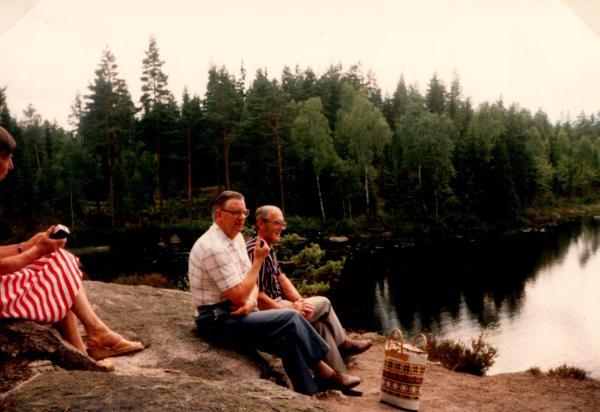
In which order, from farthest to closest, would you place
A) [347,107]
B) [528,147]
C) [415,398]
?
1. [528,147]
2. [347,107]
3. [415,398]

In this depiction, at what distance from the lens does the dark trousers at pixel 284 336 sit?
3.46 m

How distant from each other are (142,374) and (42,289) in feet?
2.50

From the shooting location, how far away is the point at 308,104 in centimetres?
3409

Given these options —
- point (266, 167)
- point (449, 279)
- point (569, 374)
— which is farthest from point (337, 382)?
point (266, 167)

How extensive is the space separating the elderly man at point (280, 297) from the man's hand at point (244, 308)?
0.40 metres

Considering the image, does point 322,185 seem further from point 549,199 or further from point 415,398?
point 415,398

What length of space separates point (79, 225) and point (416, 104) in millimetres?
26877

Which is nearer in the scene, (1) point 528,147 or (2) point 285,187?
(2) point 285,187

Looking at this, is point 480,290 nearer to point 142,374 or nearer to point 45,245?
point 142,374

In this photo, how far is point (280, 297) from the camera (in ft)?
14.3

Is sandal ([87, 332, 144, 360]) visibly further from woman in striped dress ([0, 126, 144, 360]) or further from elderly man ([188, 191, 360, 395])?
Result: elderly man ([188, 191, 360, 395])

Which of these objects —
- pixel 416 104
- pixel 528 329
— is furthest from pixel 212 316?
pixel 416 104

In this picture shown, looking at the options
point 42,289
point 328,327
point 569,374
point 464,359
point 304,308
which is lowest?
point 569,374

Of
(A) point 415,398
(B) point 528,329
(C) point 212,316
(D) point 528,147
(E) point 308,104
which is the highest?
(E) point 308,104
